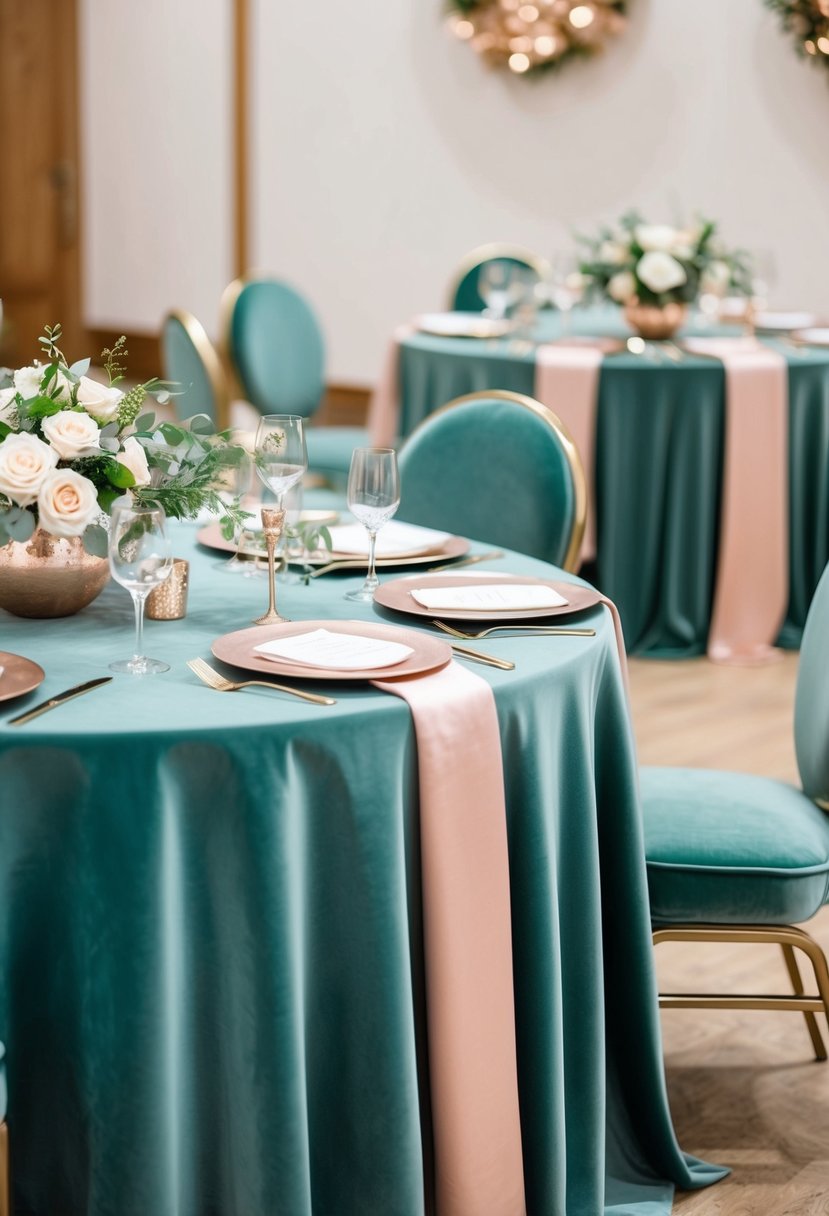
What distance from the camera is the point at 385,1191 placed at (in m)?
1.76

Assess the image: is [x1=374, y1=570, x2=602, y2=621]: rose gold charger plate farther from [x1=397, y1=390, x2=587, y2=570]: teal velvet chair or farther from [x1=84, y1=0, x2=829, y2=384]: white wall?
[x1=84, y1=0, x2=829, y2=384]: white wall

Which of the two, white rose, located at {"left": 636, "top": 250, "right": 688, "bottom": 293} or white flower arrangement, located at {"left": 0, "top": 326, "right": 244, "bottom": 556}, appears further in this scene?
white rose, located at {"left": 636, "top": 250, "right": 688, "bottom": 293}

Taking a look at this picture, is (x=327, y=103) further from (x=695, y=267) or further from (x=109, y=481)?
(x=109, y=481)

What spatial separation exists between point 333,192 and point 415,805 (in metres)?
7.12

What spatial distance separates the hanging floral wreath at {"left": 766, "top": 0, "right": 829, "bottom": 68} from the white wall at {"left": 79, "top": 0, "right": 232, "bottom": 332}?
3625mm

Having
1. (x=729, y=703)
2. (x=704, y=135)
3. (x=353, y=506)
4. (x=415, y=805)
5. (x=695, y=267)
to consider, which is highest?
(x=704, y=135)

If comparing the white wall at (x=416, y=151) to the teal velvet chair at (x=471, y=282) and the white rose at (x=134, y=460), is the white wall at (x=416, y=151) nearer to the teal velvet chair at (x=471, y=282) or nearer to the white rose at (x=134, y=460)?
the teal velvet chair at (x=471, y=282)

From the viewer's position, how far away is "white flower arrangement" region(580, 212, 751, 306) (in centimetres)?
482

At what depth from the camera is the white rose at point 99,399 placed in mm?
1959

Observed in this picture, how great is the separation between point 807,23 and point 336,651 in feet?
17.8

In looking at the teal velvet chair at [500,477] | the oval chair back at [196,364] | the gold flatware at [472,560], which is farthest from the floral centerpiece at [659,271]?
the gold flatware at [472,560]

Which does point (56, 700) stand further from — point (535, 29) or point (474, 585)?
point (535, 29)

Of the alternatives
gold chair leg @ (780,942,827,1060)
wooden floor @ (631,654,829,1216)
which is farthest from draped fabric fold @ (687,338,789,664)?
gold chair leg @ (780,942,827,1060)

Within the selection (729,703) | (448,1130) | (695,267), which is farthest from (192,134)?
(448,1130)
